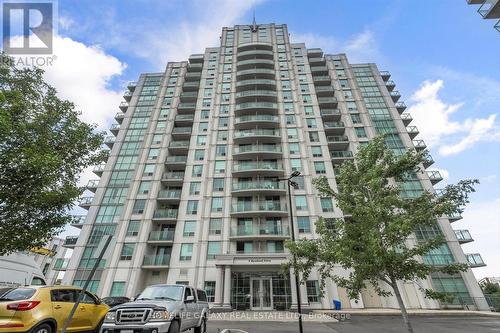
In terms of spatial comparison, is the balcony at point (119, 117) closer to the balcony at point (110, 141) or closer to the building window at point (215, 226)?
the balcony at point (110, 141)

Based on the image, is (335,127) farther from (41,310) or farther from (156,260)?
(41,310)

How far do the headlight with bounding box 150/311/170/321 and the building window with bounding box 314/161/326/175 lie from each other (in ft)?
94.5

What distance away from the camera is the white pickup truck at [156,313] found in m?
6.87

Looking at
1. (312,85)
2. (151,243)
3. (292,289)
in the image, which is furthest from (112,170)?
(312,85)

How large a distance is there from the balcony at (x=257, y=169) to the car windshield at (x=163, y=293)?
76.1ft

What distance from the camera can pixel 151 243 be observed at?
29.4 metres

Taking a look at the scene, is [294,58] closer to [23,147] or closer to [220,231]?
[220,231]

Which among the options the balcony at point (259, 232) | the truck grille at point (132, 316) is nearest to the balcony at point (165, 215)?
A: the balcony at point (259, 232)

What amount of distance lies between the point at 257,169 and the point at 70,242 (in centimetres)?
2459

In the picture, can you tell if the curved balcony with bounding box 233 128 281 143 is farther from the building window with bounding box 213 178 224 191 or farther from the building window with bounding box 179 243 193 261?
the building window with bounding box 179 243 193 261

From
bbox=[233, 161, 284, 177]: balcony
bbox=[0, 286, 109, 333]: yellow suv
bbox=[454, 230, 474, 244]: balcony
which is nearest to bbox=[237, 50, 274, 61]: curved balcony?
bbox=[233, 161, 284, 177]: balcony

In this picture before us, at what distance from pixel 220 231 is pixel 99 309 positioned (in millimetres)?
20016

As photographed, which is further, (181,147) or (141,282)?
(181,147)

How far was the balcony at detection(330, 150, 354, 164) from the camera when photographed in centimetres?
3438
